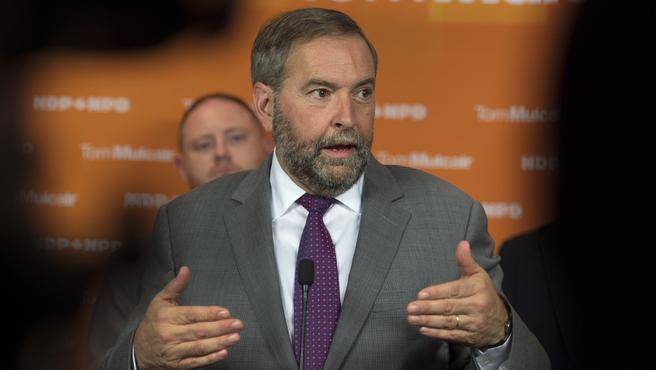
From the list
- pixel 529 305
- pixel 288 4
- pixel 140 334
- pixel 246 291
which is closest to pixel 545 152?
pixel 529 305

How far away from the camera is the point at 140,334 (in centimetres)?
227

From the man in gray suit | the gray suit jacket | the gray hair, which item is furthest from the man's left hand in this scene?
the gray hair

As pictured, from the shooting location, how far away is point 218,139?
405 centimetres

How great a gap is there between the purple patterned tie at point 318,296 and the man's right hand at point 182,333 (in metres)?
0.28

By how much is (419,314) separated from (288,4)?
2451mm

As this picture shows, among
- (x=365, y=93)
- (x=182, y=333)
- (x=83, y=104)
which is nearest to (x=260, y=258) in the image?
(x=182, y=333)

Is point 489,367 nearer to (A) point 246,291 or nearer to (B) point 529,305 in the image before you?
(A) point 246,291

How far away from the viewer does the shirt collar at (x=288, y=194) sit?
2.59 meters

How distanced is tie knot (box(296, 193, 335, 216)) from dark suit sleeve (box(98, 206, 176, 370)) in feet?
1.26

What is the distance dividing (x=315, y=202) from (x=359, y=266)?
263 millimetres

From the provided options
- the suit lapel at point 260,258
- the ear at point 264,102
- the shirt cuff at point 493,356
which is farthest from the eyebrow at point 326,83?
the shirt cuff at point 493,356

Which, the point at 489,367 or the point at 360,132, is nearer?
the point at 489,367

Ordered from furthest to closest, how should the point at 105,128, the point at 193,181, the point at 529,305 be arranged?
the point at 105,128
the point at 193,181
the point at 529,305

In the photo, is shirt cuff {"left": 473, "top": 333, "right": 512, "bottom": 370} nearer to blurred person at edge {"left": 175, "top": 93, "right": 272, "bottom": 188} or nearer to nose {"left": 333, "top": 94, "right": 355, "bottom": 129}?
nose {"left": 333, "top": 94, "right": 355, "bottom": 129}
